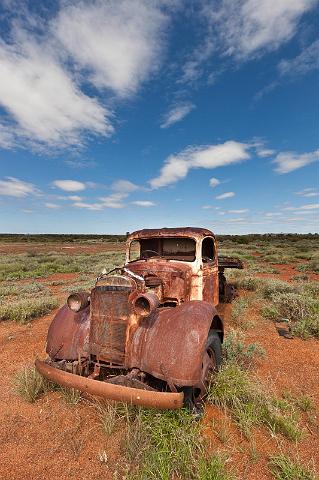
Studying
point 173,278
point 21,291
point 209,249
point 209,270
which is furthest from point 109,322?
point 21,291

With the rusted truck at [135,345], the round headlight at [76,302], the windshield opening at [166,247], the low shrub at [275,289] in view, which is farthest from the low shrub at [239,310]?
the round headlight at [76,302]

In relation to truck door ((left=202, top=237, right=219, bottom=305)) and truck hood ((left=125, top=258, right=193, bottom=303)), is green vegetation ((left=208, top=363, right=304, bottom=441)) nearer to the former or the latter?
truck hood ((left=125, top=258, right=193, bottom=303))

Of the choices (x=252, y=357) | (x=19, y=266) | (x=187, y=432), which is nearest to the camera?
(x=187, y=432)

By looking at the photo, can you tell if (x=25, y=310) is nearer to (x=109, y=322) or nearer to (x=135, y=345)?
(x=109, y=322)

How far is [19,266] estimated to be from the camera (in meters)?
20.3

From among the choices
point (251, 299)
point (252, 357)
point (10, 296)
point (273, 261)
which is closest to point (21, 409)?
point (252, 357)

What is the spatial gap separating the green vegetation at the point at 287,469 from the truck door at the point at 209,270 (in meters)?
2.80

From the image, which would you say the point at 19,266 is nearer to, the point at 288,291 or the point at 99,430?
the point at 288,291

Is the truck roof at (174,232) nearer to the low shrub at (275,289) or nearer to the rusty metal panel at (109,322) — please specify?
the rusty metal panel at (109,322)

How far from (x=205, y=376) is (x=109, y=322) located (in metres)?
1.36

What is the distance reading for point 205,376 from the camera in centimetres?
375

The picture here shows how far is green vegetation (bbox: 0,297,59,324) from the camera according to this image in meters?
8.19

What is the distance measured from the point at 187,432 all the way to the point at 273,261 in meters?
20.4

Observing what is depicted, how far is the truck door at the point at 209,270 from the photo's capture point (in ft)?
18.3
